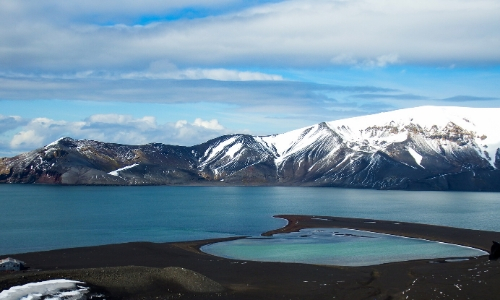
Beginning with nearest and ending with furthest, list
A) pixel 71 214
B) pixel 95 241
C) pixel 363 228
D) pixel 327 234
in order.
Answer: pixel 95 241 → pixel 327 234 → pixel 363 228 → pixel 71 214

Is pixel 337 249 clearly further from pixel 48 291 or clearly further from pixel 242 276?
pixel 48 291

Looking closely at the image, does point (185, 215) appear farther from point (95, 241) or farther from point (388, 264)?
point (388, 264)

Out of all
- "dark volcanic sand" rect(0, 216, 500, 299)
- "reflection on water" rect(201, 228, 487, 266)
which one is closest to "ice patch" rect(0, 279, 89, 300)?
"dark volcanic sand" rect(0, 216, 500, 299)

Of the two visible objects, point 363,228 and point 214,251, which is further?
point 363,228

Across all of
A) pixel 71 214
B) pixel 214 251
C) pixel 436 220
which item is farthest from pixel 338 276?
pixel 71 214

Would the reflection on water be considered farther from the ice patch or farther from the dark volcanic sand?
the ice patch

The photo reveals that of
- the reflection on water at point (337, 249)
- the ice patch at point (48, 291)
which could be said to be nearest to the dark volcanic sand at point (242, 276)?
the ice patch at point (48, 291)
